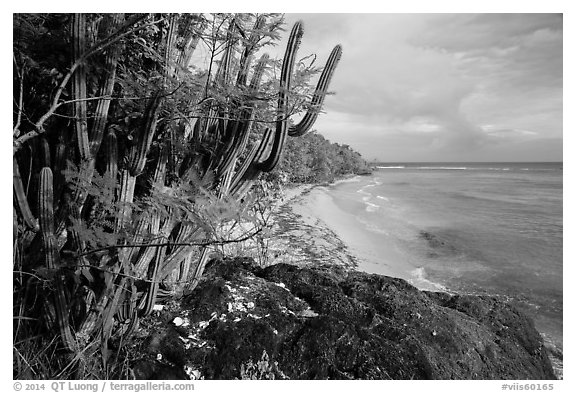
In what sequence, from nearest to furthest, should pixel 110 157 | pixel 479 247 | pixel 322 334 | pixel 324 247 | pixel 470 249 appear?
1. pixel 110 157
2. pixel 322 334
3. pixel 324 247
4. pixel 470 249
5. pixel 479 247

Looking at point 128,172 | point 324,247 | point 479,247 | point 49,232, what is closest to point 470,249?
point 479,247

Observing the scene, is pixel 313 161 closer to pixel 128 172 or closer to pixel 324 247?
pixel 324 247

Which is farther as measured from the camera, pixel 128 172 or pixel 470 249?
pixel 470 249

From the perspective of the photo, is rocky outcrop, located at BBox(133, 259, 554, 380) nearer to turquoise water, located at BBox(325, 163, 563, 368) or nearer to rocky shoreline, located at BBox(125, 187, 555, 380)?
rocky shoreline, located at BBox(125, 187, 555, 380)

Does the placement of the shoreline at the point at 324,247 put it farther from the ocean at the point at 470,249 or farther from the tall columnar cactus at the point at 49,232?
the tall columnar cactus at the point at 49,232

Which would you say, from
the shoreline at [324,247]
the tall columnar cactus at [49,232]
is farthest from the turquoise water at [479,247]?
the tall columnar cactus at [49,232]

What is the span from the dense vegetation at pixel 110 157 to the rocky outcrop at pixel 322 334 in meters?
0.31

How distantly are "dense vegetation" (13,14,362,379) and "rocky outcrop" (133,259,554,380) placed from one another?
1.03ft

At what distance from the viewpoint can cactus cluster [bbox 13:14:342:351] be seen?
1.88 m

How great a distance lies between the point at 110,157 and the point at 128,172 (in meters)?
0.13

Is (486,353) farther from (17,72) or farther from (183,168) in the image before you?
(17,72)

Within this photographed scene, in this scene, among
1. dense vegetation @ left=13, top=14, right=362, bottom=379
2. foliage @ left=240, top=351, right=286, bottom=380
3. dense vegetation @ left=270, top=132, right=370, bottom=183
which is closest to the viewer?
dense vegetation @ left=13, top=14, right=362, bottom=379

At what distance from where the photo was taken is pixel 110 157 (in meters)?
1.99

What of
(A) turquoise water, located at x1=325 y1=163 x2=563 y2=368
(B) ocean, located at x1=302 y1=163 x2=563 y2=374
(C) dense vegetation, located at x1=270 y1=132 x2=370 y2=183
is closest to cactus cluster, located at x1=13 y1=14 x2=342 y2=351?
(C) dense vegetation, located at x1=270 y1=132 x2=370 y2=183
